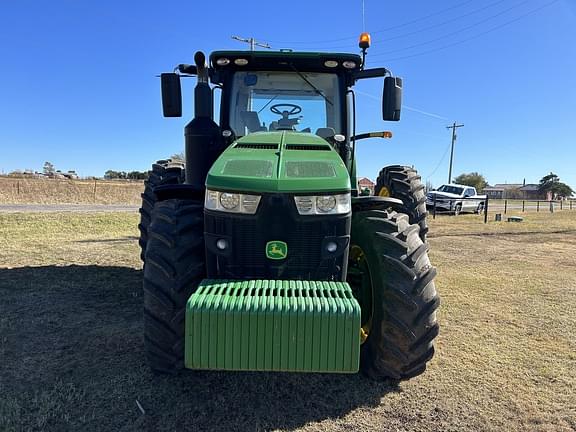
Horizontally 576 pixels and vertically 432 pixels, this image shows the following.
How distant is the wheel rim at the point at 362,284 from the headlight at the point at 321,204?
53cm

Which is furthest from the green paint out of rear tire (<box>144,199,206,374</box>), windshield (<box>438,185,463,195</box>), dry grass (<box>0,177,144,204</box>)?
dry grass (<box>0,177,144,204</box>)

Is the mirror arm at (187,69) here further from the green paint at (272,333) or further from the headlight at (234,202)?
the green paint at (272,333)

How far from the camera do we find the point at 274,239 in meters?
2.89

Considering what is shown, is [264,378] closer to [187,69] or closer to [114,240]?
[187,69]

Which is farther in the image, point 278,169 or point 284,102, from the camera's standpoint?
point 284,102

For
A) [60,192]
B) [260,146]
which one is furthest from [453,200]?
[60,192]

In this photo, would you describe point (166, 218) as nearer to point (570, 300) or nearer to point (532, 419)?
point (532, 419)

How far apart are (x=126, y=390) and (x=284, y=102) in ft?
9.16

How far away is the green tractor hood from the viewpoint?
2.80m

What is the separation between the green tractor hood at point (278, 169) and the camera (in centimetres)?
280

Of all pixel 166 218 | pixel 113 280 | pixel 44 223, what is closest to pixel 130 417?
pixel 166 218

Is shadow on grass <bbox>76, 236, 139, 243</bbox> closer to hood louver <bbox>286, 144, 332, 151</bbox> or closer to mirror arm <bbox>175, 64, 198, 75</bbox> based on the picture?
mirror arm <bbox>175, 64, 198, 75</bbox>

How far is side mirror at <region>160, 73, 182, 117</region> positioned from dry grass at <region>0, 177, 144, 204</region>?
23981mm

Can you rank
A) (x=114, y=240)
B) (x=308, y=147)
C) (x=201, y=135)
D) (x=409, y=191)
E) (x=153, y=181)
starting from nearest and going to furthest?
(x=308, y=147), (x=201, y=135), (x=409, y=191), (x=153, y=181), (x=114, y=240)
